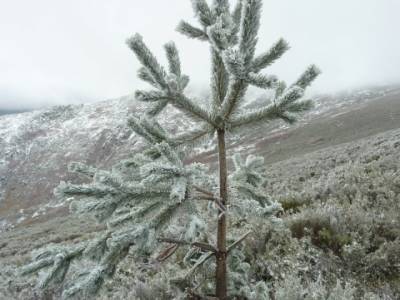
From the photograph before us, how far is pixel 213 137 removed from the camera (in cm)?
269

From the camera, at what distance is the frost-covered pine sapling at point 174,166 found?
181cm

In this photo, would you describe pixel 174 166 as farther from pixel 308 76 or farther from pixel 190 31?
pixel 190 31

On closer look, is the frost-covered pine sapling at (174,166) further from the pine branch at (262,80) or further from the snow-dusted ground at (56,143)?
the snow-dusted ground at (56,143)

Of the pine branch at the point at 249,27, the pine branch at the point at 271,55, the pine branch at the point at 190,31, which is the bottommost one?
the pine branch at the point at 271,55

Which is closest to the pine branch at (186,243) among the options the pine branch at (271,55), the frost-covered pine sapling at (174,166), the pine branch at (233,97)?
the frost-covered pine sapling at (174,166)

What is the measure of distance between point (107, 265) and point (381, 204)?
5.78 meters

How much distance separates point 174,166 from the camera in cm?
179

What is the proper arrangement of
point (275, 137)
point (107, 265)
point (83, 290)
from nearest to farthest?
point (83, 290) → point (107, 265) → point (275, 137)

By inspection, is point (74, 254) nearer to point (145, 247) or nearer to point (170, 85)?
point (145, 247)

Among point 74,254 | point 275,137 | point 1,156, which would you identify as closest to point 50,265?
point 74,254

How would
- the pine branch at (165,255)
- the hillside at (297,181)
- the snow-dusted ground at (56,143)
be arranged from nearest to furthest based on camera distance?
the pine branch at (165,255)
the hillside at (297,181)
the snow-dusted ground at (56,143)

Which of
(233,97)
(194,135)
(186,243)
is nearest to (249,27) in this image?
(233,97)

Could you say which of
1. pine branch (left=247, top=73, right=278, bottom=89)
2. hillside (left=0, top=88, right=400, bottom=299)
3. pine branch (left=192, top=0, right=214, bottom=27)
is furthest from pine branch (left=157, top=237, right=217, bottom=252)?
→ pine branch (left=192, top=0, right=214, bottom=27)

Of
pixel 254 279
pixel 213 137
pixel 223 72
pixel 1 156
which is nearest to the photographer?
pixel 223 72
